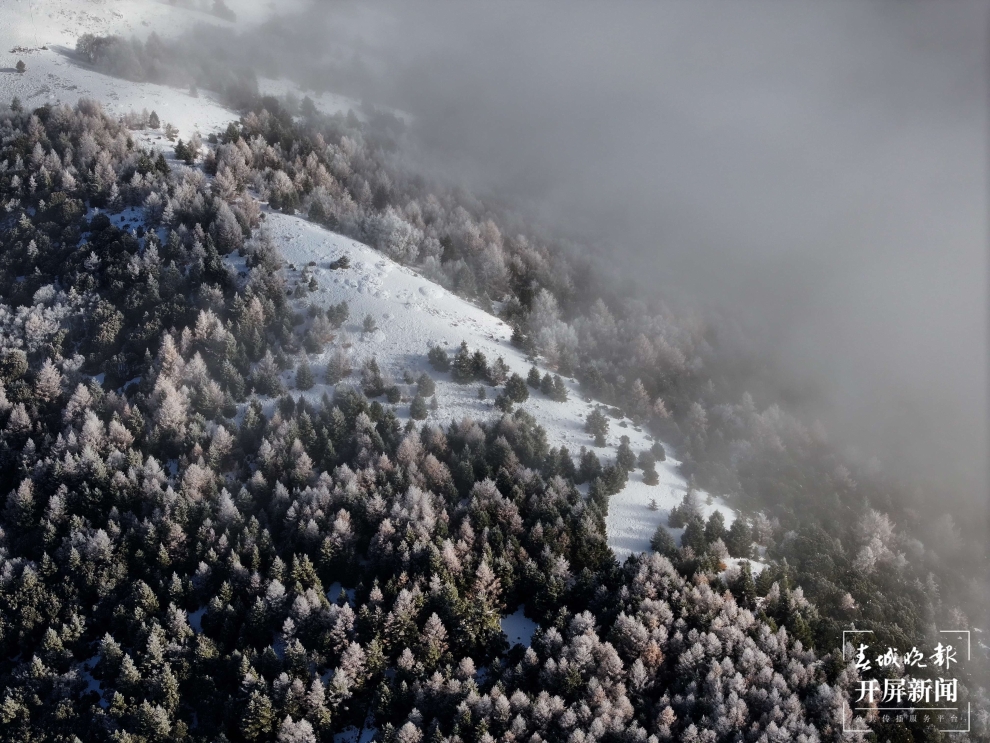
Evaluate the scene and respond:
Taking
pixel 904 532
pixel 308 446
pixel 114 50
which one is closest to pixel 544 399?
pixel 308 446

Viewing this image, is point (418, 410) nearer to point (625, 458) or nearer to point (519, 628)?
point (625, 458)

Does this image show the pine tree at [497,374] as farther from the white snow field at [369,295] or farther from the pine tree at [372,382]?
the pine tree at [372,382]

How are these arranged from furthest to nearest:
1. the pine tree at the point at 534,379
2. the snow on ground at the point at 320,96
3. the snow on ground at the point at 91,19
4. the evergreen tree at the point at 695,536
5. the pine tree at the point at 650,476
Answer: the snow on ground at the point at 320,96 < the snow on ground at the point at 91,19 < the pine tree at the point at 534,379 < the pine tree at the point at 650,476 < the evergreen tree at the point at 695,536

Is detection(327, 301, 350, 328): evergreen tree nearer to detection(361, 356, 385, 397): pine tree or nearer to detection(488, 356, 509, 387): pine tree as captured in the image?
detection(361, 356, 385, 397): pine tree

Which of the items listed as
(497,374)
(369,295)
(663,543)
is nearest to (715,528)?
(663,543)

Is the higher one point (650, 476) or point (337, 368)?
point (337, 368)

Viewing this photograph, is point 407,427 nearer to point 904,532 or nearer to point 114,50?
point 904,532

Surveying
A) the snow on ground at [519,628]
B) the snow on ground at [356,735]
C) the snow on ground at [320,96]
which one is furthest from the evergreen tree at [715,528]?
the snow on ground at [320,96]
